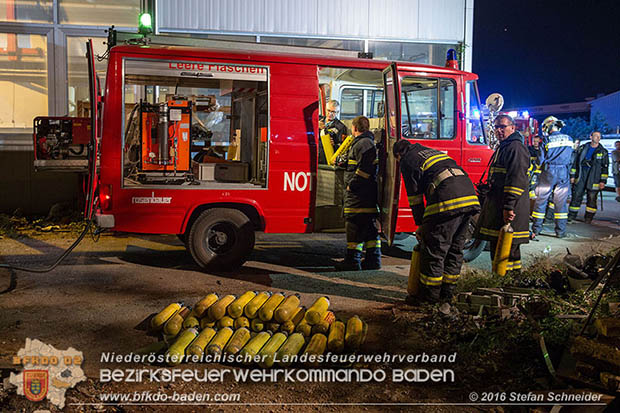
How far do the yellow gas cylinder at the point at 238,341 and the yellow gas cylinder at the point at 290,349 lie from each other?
30 cm

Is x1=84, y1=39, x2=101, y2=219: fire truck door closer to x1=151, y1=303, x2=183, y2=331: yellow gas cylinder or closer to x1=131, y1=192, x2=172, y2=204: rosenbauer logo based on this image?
x1=131, y1=192, x2=172, y2=204: rosenbauer logo

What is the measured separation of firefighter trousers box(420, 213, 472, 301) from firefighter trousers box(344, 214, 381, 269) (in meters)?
1.42

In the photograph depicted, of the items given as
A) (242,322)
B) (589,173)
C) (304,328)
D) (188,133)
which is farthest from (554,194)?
(242,322)

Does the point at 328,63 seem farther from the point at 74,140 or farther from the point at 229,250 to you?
the point at 74,140

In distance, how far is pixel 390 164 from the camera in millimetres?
6559

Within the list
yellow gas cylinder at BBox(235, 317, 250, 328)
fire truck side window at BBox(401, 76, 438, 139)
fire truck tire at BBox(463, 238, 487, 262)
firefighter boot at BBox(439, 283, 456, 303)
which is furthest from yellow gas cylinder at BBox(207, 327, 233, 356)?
fire truck tire at BBox(463, 238, 487, 262)

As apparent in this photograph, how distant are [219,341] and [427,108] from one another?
4535 mm

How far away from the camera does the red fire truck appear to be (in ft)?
21.1

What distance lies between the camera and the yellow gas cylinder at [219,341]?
410 cm

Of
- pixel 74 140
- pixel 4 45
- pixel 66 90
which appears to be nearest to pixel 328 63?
pixel 74 140

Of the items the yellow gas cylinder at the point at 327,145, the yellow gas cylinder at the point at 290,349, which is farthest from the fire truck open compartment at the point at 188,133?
the yellow gas cylinder at the point at 290,349

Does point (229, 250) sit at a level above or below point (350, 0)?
below

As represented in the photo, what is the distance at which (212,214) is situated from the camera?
673 cm

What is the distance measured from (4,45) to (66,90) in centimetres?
148
